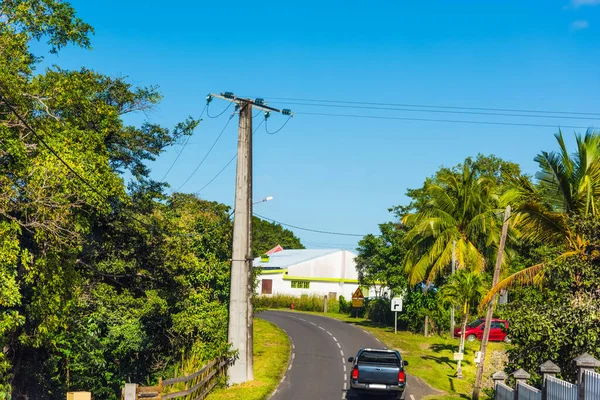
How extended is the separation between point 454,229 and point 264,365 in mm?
17581

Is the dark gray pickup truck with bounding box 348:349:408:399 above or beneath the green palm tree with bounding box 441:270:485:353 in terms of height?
beneath

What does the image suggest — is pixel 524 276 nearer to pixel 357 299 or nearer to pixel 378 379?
pixel 378 379

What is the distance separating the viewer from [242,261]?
28.9 metres

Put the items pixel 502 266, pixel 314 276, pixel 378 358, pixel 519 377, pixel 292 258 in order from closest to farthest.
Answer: pixel 519 377, pixel 378 358, pixel 502 266, pixel 314 276, pixel 292 258

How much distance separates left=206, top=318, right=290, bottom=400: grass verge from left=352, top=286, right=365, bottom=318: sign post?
942 cm

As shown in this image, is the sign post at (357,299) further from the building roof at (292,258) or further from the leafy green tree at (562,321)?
the leafy green tree at (562,321)

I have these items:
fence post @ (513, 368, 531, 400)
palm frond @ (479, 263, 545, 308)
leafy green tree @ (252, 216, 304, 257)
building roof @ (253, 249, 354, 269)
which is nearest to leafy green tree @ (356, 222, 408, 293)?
building roof @ (253, 249, 354, 269)

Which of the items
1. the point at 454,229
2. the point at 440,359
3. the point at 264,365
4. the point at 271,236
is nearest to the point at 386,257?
the point at 454,229

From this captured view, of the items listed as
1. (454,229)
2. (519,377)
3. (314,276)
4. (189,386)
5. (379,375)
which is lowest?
(189,386)

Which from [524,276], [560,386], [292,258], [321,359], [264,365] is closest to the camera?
[560,386]

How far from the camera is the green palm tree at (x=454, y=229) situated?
45906 mm

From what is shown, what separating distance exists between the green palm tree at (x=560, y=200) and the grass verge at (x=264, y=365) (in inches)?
394

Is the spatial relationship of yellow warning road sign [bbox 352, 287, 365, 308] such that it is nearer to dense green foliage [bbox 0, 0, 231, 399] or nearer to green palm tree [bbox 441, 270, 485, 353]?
green palm tree [bbox 441, 270, 485, 353]

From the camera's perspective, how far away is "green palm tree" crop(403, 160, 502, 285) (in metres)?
45.9
